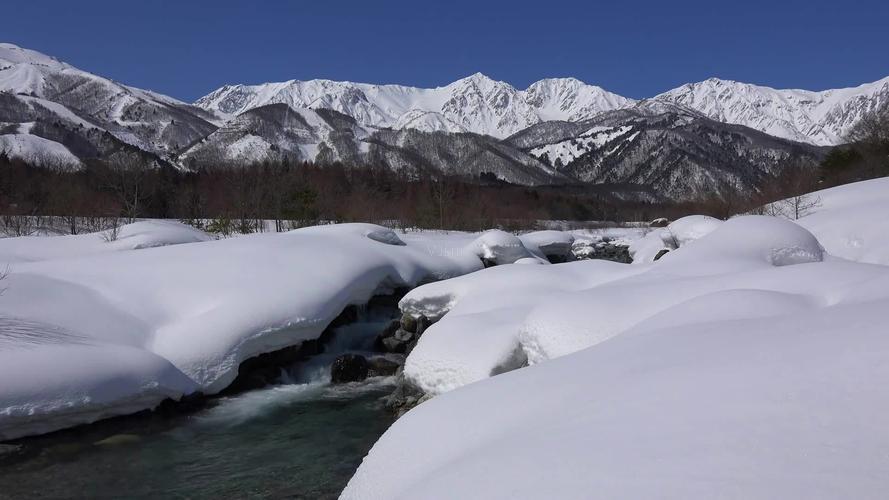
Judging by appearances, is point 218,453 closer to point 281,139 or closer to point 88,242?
point 88,242

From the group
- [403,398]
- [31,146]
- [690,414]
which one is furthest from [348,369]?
[31,146]

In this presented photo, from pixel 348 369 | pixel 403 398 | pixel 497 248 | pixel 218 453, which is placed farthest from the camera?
pixel 497 248

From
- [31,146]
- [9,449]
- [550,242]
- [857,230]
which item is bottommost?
[9,449]

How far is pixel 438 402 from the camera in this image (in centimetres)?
395

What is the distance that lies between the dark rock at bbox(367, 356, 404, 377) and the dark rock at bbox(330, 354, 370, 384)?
13cm

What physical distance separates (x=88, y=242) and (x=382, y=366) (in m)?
12.1

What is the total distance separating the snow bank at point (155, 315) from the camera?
26.3ft

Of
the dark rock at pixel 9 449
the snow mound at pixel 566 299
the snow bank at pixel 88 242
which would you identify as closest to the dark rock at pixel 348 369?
the snow mound at pixel 566 299

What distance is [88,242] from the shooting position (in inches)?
691

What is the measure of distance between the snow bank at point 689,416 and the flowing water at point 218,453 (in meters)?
3.81

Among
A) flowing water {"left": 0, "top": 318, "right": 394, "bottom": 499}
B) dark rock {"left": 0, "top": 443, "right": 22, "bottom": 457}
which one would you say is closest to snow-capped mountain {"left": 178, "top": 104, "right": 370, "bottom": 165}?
flowing water {"left": 0, "top": 318, "right": 394, "bottom": 499}

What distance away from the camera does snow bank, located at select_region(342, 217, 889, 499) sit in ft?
6.57

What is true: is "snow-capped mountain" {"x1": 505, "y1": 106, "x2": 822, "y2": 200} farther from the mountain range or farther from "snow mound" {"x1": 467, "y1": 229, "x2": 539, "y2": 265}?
"snow mound" {"x1": 467, "y1": 229, "x2": 539, "y2": 265}

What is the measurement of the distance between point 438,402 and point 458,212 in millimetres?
44142
